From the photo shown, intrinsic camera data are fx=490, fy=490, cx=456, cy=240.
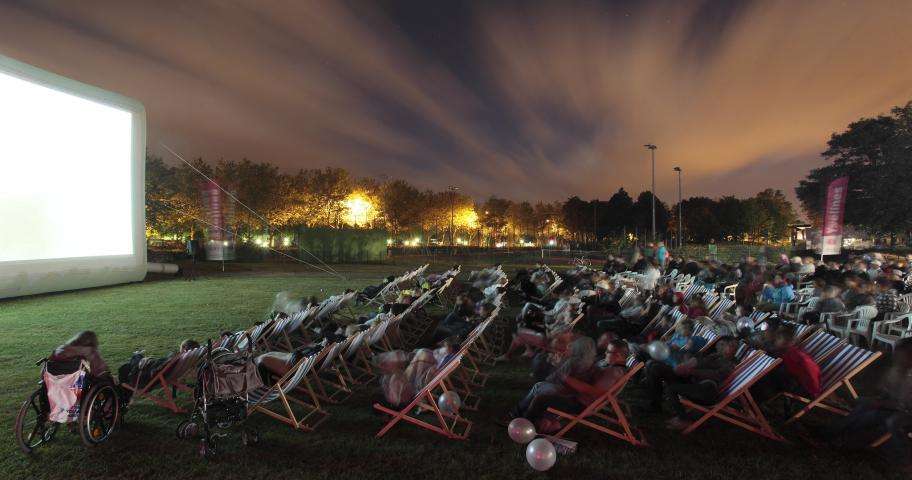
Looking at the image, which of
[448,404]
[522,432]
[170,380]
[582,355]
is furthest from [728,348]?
[170,380]

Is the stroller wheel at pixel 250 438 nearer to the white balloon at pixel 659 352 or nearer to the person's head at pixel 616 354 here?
the person's head at pixel 616 354

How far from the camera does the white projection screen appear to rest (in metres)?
9.40

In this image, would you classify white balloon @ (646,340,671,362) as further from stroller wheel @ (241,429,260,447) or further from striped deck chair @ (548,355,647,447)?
stroller wheel @ (241,429,260,447)

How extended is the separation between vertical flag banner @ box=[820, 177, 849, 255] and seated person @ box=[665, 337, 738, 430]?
14.2m

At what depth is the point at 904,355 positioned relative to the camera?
3814 mm

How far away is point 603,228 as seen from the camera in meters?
70.2

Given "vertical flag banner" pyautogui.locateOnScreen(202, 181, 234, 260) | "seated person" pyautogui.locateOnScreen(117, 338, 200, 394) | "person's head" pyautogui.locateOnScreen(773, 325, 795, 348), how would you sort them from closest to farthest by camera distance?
"person's head" pyautogui.locateOnScreen(773, 325, 795, 348) → "seated person" pyautogui.locateOnScreen(117, 338, 200, 394) → "vertical flag banner" pyautogui.locateOnScreen(202, 181, 234, 260)

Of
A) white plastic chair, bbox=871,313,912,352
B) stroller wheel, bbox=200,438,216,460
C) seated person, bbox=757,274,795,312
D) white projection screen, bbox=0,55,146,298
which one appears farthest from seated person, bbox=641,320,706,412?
white projection screen, bbox=0,55,146,298

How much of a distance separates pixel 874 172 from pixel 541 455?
138ft

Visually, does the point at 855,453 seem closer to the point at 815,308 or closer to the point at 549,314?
the point at 549,314

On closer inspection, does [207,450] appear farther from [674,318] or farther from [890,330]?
[890,330]

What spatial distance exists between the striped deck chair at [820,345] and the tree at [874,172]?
117 feet

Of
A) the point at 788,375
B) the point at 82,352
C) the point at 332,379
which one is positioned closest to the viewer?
the point at 82,352

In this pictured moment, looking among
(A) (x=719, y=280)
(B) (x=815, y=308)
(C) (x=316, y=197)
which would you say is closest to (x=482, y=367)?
(B) (x=815, y=308)
